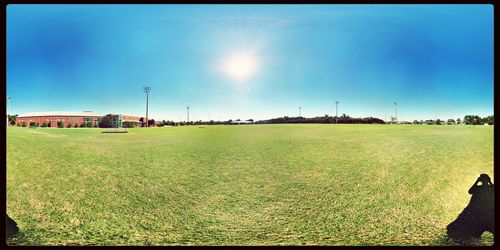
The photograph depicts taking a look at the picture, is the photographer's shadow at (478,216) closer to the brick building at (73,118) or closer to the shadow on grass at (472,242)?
the shadow on grass at (472,242)

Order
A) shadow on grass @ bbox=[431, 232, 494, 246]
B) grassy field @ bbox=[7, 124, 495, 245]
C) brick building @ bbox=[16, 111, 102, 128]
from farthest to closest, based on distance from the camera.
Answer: brick building @ bbox=[16, 111, 102, 128] < grassy field @ bbox=[7, 124, 495, 245] < shadow on grass @ bbox=[431, 232, 494, 246]

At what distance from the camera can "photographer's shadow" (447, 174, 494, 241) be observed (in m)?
3.35

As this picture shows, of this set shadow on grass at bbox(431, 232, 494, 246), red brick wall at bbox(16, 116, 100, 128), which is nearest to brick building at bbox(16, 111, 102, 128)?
red brick wall at bbox(16, 116, 100, 128)

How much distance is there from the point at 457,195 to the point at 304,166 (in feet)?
12.4

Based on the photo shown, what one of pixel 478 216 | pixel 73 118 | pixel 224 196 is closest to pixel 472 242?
pixel 478 216

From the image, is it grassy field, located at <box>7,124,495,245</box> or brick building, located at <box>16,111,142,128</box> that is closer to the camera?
grassy field, located at <box>7,124,495,245</box>

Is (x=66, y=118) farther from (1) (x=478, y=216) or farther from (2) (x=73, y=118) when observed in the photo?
(1) (x=478, y=216)

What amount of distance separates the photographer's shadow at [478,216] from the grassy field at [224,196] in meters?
0.15

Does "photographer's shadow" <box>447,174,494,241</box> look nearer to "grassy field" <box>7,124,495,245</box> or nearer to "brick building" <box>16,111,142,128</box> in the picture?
"grassy field" <box>7,124,495,245</box>

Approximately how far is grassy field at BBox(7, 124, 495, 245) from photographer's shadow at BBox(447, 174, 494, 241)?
0.15 m

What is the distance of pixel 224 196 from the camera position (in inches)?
221

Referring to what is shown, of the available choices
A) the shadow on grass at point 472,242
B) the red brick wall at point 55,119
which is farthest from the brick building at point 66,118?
the shadow on grass at point 472,242

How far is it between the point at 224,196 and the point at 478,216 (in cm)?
418

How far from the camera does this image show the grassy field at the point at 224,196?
12.6ft
